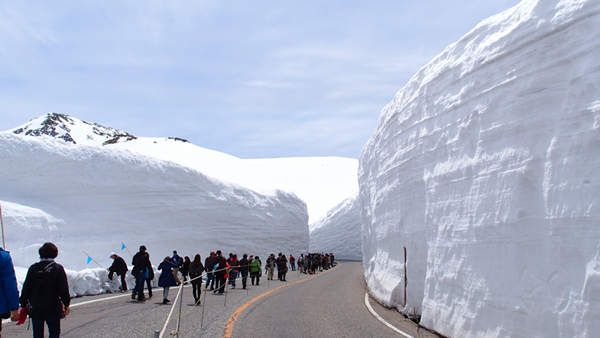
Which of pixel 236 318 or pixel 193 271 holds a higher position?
pixel 193 271

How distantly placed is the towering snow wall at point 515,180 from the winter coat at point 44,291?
5959 millimetres

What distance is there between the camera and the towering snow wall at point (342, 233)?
4856cm

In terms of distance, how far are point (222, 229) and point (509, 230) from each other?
24.2 m

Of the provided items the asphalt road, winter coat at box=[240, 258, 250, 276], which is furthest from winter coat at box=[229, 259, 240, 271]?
the asphalt road

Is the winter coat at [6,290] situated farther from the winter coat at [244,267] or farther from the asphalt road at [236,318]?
the winter coat at [244,267]

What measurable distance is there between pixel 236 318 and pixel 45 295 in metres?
4.85

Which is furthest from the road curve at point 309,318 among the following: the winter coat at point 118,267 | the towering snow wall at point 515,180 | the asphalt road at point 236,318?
the winter coat at point 118,267

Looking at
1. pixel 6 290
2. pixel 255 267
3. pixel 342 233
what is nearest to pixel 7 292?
pixel 6 290

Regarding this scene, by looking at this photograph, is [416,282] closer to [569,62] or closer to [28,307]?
→ [569,62]

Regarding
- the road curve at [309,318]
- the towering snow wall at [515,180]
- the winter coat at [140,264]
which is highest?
the towering snow wall at [515,180]

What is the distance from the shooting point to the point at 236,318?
9633mm

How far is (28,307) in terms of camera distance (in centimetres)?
544

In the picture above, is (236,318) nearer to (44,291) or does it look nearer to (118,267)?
(44,291)

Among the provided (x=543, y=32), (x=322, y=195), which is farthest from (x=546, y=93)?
(x=322, y=195)
